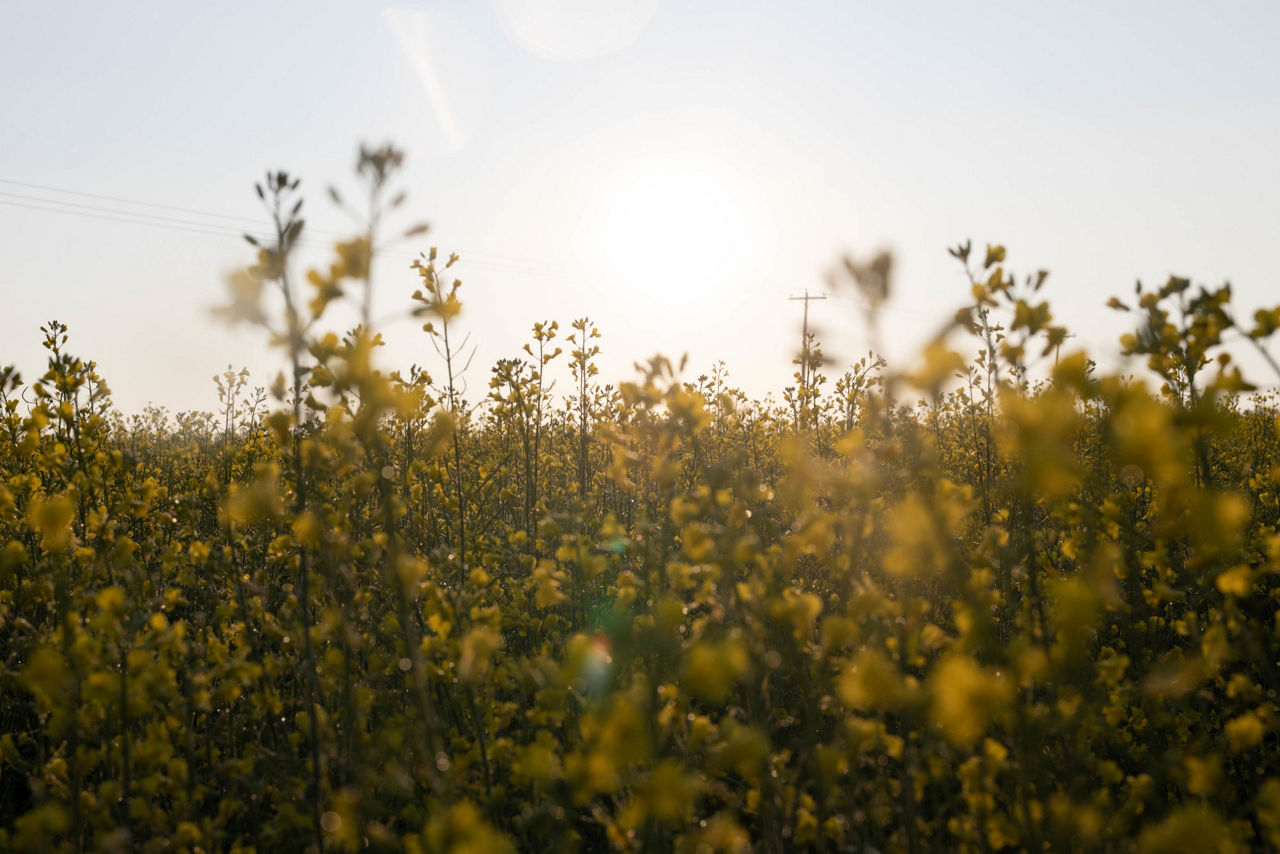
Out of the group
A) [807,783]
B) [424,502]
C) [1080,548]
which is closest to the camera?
[1080,548]

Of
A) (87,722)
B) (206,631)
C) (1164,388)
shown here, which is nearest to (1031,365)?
(1164,388)

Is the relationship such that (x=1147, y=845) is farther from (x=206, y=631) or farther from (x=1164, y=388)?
(x=206, y=631)

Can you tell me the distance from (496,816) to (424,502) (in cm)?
314

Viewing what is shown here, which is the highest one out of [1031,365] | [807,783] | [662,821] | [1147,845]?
[1031,365]

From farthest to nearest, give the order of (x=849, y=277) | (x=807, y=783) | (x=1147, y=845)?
(x=807, y=783), (x=849, y=277), (x=1147, y=845)

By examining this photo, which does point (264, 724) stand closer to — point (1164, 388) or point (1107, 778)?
point (1107, 778)

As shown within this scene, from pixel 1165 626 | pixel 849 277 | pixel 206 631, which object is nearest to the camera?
pixel 849 277

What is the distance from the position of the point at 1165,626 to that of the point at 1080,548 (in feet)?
8.49

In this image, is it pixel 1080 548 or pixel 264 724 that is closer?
pixel 1080 548

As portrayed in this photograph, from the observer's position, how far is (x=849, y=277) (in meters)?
2.28

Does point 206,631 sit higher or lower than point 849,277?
lower

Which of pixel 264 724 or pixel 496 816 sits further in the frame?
pixel 264 724

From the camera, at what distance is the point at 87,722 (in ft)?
6.84

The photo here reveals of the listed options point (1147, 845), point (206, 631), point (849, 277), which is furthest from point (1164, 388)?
point (206, 631)
